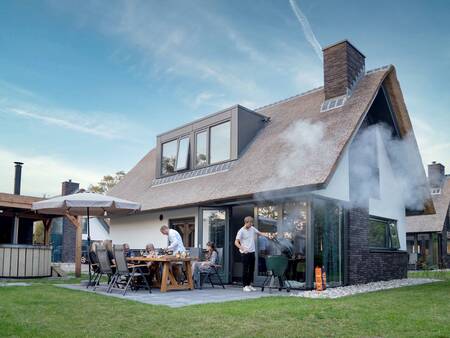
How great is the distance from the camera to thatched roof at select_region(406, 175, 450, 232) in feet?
81.9

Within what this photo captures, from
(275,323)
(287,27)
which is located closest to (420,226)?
(287,27)

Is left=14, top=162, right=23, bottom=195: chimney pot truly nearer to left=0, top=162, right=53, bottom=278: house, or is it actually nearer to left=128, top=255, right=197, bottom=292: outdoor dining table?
left=0, top=162, right=53, bottom=278: house

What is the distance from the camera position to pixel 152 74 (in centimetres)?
1531

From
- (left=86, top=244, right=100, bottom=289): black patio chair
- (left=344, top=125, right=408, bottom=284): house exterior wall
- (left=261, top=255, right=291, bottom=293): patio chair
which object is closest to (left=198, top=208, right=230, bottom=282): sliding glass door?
(left=261, top=255, right=291, bottom=293): patio chair

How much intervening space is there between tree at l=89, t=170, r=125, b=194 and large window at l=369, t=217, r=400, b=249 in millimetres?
22400

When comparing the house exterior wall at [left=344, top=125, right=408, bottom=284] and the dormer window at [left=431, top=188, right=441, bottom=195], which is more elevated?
the dormer window at [left=431, top=188, right=441, bottom=195]

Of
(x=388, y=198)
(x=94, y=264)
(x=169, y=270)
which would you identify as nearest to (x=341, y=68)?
(x=388, y=198)

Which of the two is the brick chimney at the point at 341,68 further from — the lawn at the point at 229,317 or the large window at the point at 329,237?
the lawn at the point at 229,317

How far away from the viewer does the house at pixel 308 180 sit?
33.4 feet

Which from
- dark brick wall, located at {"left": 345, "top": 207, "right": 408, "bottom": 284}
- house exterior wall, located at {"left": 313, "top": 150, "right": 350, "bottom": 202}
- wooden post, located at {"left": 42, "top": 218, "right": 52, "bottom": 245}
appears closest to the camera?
house exterior wall, located at {"left": 313, "top": 150, "right": 350, "bottom": 202}

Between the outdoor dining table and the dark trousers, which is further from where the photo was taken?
the dark trousers

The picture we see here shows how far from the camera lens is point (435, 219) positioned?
2528cm

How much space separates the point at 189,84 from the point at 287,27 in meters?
3.92

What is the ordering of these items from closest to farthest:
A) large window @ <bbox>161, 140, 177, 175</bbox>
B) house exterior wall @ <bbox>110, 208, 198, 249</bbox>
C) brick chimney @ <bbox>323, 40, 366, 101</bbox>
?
brick chimney @ <bbox>323, 40, 366, 101</bbox> → house exterior wall @ <bbox>110, 208, 198, 249</bbox> → large window @ <bbox>161, 140, 177, 175</bbox>
